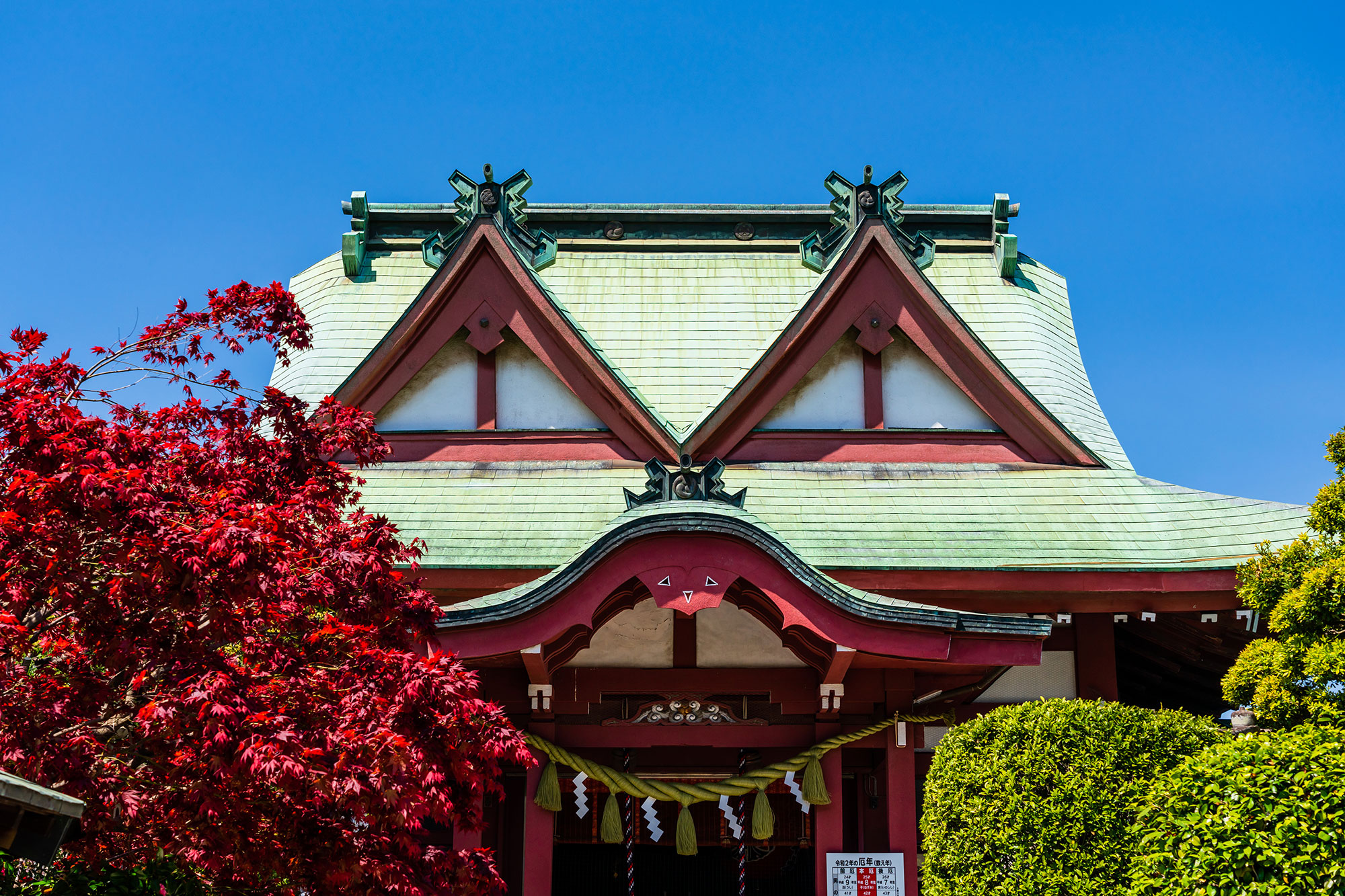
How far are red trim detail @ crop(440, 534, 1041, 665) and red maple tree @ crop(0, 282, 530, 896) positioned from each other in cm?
255

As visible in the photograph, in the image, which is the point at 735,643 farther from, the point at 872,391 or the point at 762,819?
the point at 872,391

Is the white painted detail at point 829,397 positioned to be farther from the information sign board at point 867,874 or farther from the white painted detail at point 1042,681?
the information sign board at point 867,874

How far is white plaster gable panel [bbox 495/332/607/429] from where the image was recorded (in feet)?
45.3

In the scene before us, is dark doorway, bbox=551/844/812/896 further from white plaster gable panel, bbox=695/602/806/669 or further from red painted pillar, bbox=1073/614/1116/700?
red painted pillar, bbox=1073/614/1116/700

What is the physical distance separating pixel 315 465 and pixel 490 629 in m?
2.50

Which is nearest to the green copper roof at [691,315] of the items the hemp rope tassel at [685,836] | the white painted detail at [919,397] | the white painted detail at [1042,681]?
the white painted detail at [919,397]

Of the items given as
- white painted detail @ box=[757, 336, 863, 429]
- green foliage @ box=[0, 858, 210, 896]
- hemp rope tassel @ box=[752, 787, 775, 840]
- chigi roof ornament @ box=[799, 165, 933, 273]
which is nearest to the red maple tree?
green foliage @ box=[0, 858, 210, 896]

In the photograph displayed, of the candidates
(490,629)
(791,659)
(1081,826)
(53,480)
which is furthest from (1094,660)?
(53,480)

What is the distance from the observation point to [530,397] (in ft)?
45.7

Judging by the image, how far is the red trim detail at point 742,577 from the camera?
386 inches

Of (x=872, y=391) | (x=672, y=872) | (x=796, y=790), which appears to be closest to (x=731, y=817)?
(x=796, y=790)

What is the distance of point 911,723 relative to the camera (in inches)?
432

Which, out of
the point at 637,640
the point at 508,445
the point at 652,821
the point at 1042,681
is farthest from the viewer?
the point at 508,445

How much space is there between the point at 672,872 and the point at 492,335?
641 cm
